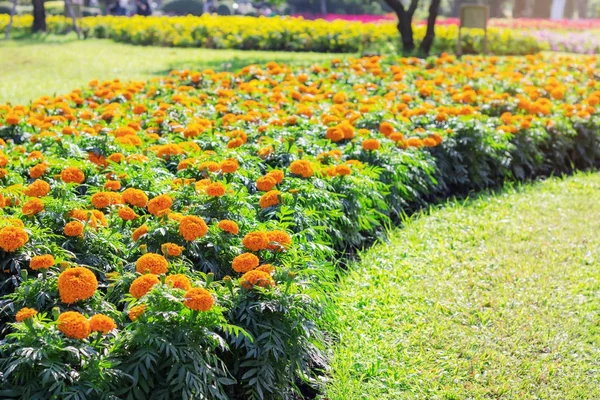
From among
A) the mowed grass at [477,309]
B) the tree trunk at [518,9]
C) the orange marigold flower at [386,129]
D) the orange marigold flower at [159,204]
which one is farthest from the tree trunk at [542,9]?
the orange marigold flower at [159,204]

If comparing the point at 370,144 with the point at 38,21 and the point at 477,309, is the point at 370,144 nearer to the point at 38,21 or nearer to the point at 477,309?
the point at 477,309

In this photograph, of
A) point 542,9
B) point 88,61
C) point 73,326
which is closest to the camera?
point 73,326

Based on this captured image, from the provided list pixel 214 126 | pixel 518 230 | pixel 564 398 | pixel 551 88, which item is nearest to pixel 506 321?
pixel 564 398

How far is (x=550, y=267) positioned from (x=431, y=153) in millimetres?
1644

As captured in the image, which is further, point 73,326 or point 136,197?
point 136,197

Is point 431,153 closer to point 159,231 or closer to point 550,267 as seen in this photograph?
point 550,267

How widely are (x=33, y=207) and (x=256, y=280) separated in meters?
1.27

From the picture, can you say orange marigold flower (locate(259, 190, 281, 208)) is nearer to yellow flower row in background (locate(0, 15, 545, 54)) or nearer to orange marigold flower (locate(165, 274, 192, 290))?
orange marigold flower (locate(165, 274, 192, 290))

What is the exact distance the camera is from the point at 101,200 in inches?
164

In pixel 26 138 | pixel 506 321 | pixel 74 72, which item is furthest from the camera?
pixel 74 72

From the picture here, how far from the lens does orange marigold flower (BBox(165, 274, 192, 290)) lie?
3.24 meters

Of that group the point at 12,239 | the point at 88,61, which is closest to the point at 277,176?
the point at 12,239

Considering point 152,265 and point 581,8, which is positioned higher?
point 152,265

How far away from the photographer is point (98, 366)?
9.66ft
